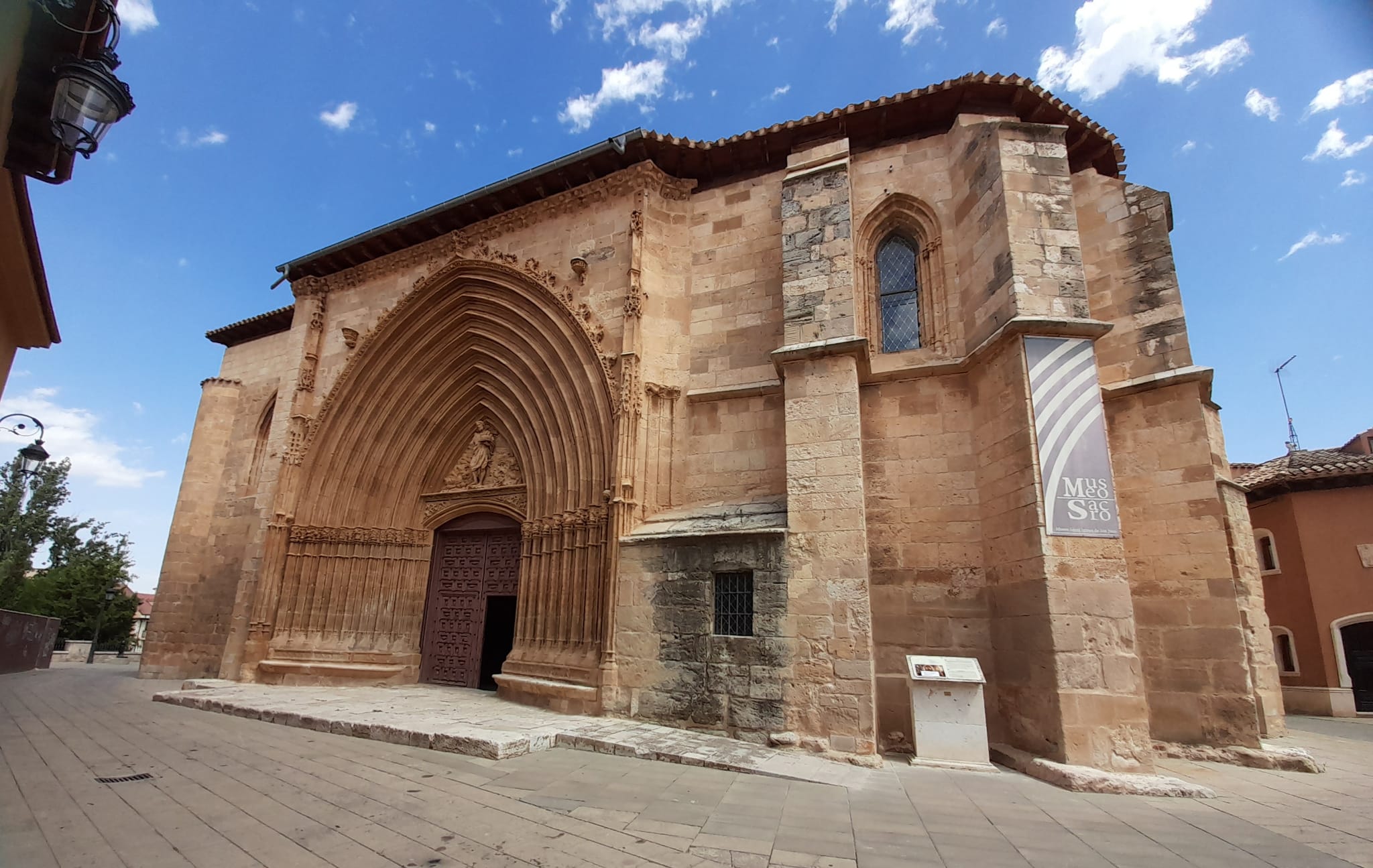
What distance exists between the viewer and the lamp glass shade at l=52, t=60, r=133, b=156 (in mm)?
2908

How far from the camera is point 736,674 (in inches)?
263

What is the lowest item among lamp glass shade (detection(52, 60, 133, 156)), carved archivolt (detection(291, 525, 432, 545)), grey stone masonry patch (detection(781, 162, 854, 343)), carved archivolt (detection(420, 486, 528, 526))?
carved archivolt (detection(291, 525, 432, 545))

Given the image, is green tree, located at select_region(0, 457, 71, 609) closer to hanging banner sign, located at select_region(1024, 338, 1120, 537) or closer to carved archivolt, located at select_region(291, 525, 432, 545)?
carved archivolt, located at select_region(291, 525, 432, 545)

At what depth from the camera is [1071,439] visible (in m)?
6.35

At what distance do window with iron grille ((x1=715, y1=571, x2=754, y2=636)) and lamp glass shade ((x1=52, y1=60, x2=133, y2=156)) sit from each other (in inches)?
240

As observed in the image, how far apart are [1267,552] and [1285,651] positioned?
2.11 m

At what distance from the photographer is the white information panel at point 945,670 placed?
5.94 metres

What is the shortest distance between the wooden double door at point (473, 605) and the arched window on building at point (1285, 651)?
15.7 m

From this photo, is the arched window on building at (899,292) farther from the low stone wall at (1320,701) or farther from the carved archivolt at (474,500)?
the low stone wall at (1320,701)

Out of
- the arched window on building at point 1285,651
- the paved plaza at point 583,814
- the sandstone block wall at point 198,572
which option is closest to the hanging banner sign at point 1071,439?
the paved plaza at point 583,814

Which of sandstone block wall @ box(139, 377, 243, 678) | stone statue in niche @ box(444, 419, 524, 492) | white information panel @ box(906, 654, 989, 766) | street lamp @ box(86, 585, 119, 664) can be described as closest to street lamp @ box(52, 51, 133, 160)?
white information panel @ box(906, 654, 989, 766)

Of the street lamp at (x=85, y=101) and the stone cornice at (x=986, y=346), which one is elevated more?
the stone cornice at (x=986, y=346)

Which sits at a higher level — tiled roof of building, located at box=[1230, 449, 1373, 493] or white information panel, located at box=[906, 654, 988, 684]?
tiled roof of building, located at box=[1230, 449, 1373, 493]

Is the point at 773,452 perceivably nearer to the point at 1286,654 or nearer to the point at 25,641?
the point at 1286,654
